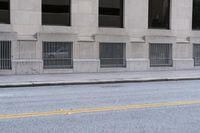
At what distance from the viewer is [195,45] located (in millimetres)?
22969

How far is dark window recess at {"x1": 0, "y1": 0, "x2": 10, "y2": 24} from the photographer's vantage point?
61.4 ft

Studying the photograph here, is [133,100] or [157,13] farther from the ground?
[157,13]

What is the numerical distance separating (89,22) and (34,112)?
12.1m

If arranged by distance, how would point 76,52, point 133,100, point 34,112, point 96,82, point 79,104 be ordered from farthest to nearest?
point 76,52 → point 96,82 → point 133,100 → point 79,104 → point 34,112

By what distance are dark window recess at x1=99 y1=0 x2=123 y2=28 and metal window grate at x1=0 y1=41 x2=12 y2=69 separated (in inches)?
209

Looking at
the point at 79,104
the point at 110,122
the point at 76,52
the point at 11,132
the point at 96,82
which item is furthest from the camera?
the point at 76,52

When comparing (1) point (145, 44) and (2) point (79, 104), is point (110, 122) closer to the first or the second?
(2) point (79, 104)

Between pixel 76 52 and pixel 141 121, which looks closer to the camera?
pixel 141 121

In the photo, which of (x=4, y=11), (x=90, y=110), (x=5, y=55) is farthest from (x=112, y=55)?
(x=90, y=110)

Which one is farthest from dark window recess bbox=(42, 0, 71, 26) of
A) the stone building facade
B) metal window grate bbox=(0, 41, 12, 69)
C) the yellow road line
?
the yellow road line

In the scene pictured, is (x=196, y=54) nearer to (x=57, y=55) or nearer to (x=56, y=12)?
(x=57, y=55)

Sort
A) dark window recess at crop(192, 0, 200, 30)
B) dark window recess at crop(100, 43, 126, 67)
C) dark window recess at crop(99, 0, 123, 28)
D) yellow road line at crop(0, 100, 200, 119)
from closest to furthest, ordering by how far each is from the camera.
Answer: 1. yellow road line at crop(0, 100, 200, 119)
2. dark window recess at crop(100, 43, 126, 67)
3. dark window recess at crop(99, 0, 123, 28)
4. dark window recess at crop(192, 0, 200, 30)

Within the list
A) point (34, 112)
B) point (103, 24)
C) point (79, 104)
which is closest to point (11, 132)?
point (34, 112)

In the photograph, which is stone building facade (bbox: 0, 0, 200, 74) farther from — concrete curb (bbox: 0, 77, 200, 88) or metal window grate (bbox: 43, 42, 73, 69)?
concrete curb (bbox: 0, 77, 200, 88)
